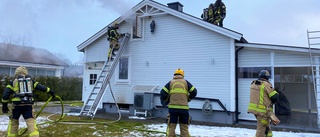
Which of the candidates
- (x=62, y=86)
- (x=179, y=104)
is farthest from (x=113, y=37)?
(x=62, y=86)

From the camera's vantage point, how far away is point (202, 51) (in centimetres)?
986

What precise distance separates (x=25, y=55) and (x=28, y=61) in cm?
56

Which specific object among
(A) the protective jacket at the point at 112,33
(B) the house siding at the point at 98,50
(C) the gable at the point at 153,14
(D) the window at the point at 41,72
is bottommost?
(D) the window at the point at 41,72

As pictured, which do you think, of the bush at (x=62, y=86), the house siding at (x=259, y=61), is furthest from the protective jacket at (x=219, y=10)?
the bush at (x=62, y=86)

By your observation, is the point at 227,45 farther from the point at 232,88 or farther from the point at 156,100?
the point at 156,100

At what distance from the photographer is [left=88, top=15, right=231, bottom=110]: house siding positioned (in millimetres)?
9430

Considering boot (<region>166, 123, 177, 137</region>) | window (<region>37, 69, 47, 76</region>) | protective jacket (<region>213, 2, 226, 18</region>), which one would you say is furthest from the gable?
window (<region>37, 69, 47, 76</region>)

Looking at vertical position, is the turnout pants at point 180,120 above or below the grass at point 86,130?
above

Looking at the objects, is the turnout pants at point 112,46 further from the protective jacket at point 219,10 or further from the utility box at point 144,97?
the protective jacket at point 219,10

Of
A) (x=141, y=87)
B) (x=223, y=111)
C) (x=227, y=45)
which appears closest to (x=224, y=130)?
(x=223, y=111)

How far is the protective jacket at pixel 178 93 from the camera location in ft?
17.5

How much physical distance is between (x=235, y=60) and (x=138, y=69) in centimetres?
423

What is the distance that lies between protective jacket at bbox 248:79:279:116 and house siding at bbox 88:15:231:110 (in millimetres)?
4073

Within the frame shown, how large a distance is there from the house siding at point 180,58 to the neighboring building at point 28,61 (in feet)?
35.7
